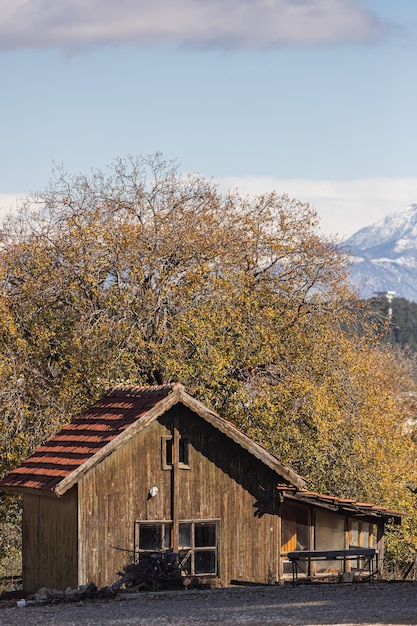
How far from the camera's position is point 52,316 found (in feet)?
114

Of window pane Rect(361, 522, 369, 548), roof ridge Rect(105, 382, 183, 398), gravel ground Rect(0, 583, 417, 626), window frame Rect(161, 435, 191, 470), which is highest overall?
roof ridge Rect(105, 382, 183, 398)

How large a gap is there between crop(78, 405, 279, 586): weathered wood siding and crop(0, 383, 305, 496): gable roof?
54 cm

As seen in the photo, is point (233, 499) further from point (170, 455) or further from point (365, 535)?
point (365, 535)

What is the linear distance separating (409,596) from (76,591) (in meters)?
6.89

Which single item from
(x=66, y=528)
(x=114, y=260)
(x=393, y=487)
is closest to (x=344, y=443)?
(x=393, y=487)

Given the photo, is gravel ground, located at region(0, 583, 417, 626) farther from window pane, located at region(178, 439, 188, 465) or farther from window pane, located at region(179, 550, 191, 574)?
window pane, located at region(178, 439, 188, 465)

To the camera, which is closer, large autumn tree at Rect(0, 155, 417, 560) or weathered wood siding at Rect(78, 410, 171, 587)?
weathered wood siding at Rect(78, 410, 171, 587)

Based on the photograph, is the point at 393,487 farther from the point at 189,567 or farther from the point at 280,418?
the point at 189,567

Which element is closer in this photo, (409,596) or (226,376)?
(409,596)

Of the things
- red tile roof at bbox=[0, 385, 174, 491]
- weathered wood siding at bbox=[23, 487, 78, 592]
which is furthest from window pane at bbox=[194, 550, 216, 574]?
red tile roof at bbox=[0, 385, 174, 491]

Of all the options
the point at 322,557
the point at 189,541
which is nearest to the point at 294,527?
the point at 322,557

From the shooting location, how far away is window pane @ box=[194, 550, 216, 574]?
2706 cm

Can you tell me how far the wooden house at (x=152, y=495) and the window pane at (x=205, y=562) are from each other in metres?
0.02

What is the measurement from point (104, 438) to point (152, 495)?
181 cm
